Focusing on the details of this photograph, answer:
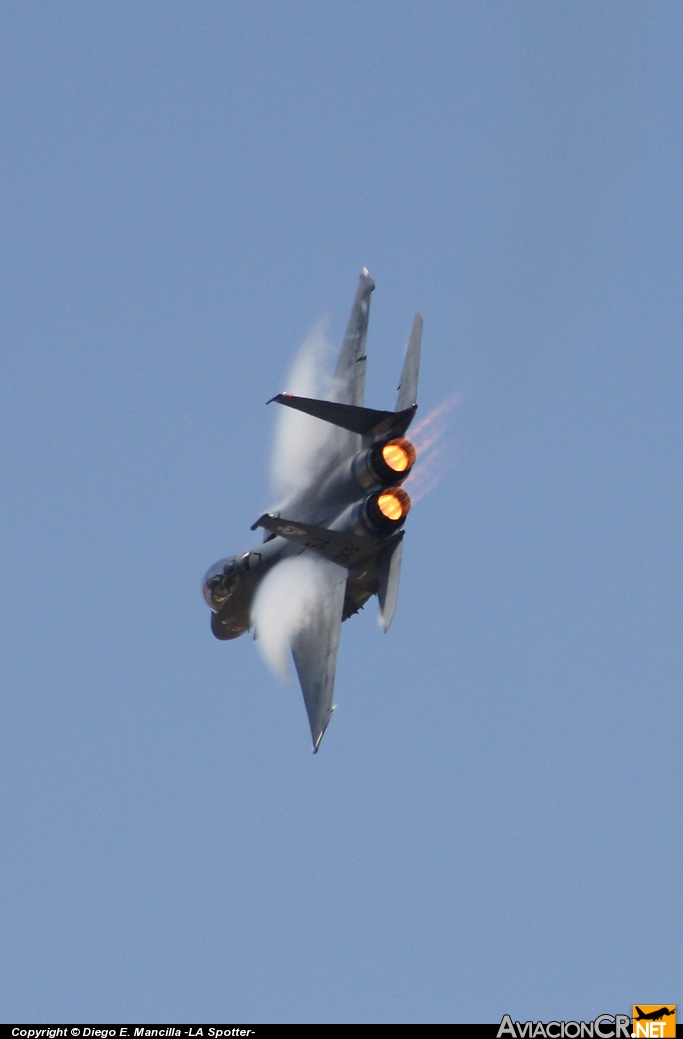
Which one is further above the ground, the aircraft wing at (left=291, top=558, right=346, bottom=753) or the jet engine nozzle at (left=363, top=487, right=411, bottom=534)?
the jet engine nozzle at (left=363, top=487, right=411, bottom=534)

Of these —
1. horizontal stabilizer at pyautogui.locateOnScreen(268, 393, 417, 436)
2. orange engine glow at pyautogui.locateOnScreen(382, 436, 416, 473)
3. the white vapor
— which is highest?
horizontal stabilizer at pyautogui.locateOnScreen(268, 393, 417, 436)

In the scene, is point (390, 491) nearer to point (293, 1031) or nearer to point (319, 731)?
point (319, 731)

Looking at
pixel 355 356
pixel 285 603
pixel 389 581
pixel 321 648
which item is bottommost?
pixel 321 648

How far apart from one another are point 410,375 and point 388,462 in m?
1.25

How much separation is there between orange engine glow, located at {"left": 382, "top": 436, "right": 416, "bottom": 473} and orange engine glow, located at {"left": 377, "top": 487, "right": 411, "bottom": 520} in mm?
315

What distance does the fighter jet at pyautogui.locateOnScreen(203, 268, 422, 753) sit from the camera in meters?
22.3

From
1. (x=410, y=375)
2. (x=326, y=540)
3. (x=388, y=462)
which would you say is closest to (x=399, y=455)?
(x=388, y=462)

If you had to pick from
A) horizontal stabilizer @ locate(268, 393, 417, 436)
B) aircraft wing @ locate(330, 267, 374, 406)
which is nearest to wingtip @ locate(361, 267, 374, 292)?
aircraft wing @ locate(330, 267, 374, 406)

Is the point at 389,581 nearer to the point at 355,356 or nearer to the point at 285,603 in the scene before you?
the point at 285,603

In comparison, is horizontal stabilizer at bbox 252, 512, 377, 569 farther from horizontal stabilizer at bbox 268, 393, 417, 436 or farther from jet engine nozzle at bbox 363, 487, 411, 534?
horizontal stabilizer at bbox 268, 393, 417, 436

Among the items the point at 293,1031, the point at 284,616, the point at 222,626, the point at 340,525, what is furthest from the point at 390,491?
the point at 293,1031

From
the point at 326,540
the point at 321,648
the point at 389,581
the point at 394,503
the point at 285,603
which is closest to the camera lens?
the point at 389,581

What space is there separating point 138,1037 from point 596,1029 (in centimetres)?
519

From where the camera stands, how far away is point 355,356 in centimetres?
2525
